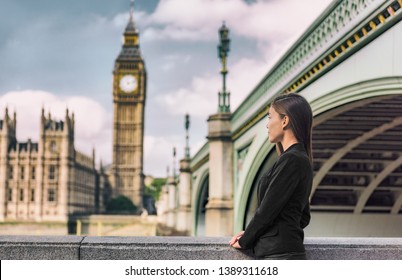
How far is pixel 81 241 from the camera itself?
4.15m

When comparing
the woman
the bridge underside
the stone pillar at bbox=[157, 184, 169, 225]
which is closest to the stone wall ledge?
the woman

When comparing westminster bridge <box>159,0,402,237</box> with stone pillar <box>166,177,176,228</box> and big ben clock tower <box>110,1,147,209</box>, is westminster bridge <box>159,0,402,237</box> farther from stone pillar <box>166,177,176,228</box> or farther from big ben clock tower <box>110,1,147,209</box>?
big ben clock tower <box>110,1,147,209</box>

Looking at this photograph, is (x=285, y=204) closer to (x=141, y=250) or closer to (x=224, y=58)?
(x=141, y=250)

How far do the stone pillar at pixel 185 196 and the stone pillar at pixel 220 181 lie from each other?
20.2m

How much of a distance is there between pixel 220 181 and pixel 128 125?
95.7 metres

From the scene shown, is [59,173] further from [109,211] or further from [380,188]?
[380,188]

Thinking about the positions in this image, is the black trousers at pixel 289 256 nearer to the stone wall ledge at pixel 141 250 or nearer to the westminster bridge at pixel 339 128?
the stone wall ledge at pixel 141 250

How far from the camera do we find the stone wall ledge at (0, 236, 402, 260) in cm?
407

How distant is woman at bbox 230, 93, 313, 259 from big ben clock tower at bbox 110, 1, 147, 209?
109 metres

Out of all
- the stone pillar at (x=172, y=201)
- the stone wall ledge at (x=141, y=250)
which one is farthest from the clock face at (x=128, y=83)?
the stone wall ledge at (x=141, y=250)

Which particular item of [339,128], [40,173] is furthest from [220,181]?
[40,173]

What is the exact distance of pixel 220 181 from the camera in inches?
841
